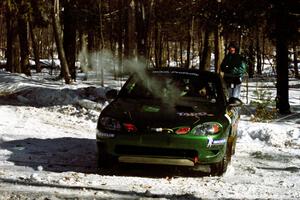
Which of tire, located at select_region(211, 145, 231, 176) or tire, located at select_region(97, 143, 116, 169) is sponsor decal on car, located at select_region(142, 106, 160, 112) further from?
tire, located at select_region(211, 145, 231, 176)

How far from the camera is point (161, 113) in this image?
7102mm

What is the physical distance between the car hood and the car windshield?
1.30ft

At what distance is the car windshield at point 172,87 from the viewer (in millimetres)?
8109

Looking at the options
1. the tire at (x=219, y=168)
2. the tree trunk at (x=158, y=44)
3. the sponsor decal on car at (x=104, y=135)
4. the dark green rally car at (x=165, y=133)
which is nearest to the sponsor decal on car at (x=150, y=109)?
the dark green rally car at (x=165, y=133)

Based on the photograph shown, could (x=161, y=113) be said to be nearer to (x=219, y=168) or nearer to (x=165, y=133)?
(x=165, y=133)

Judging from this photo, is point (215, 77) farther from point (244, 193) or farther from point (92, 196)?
point (92, 196)

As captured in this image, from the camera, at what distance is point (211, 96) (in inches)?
324

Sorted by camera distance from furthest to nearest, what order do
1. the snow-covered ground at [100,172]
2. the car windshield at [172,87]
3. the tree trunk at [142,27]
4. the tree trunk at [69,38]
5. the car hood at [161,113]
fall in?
the tree trunk at [69,38] < the tree trunk at [142,27] < the car windshield at [172,87] < the car hood at [161,113] < the snow-covered ground at [100,172]

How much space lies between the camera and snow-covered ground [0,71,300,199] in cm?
617

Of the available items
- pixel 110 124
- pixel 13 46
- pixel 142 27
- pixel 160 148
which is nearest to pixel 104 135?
pixel 110 124

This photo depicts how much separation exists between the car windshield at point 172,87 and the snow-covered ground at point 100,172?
1.11 metres

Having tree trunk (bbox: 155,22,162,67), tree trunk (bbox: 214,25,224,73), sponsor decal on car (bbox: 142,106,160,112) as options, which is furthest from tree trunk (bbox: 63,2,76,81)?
sponsor decal on car (bbox: 142,106,160,112)

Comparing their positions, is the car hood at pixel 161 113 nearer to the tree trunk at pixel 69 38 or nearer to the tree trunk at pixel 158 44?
the tree trunk at pixel 69 38

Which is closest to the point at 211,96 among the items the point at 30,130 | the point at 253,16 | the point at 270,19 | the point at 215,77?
the point at 215,77
